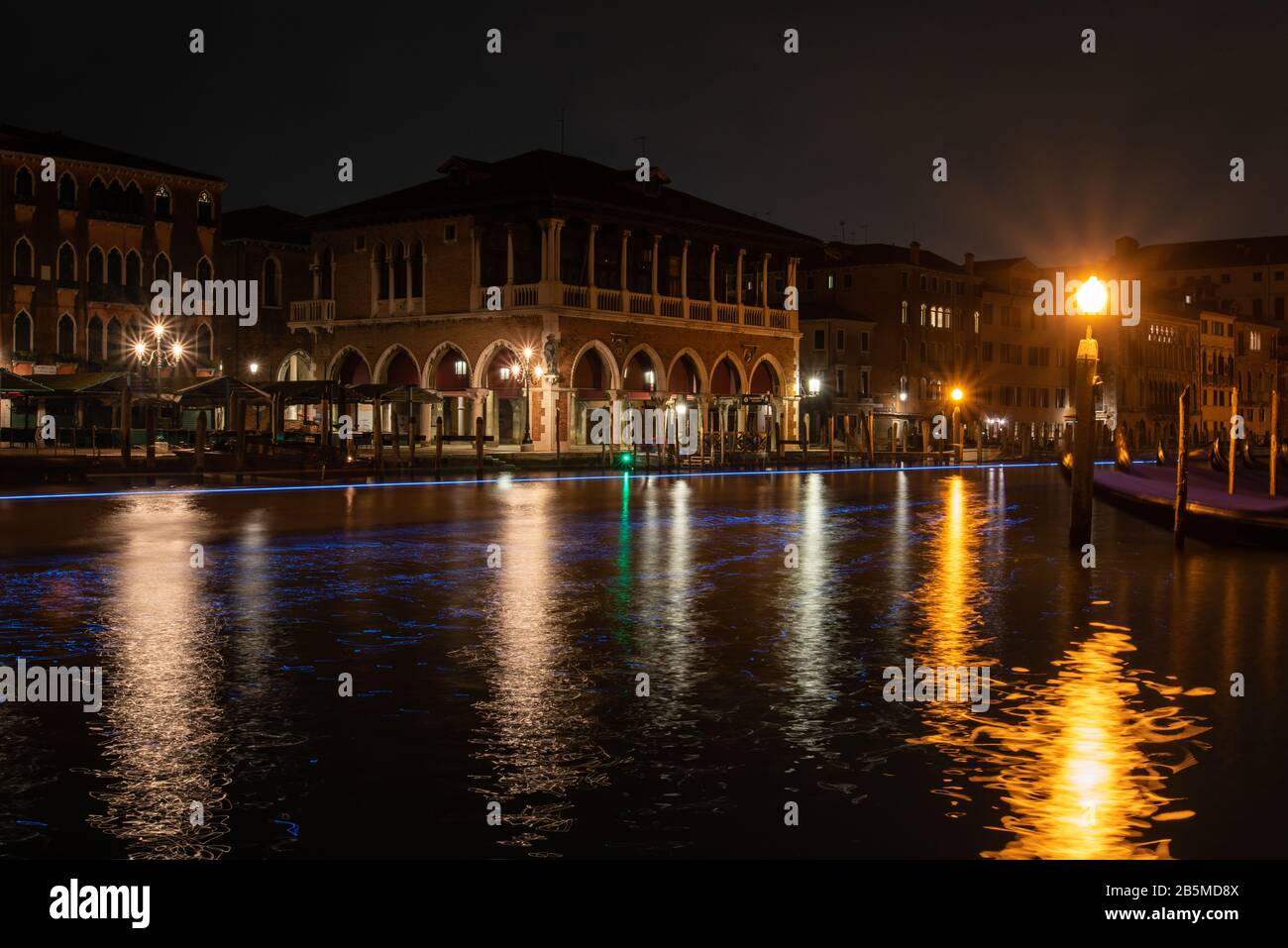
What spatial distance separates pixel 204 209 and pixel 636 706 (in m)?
64.5

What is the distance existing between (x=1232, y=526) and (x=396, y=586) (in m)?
10.5

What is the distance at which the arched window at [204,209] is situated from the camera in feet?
225

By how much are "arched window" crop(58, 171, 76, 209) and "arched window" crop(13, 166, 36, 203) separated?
1214mm

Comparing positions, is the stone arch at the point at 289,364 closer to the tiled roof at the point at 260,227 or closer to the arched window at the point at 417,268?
the tiled roof at the point at 260,227

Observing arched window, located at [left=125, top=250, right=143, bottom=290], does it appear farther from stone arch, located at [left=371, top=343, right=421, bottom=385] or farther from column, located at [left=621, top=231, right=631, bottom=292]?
column, located at [left=621, top=231, right=631, bottom=292]

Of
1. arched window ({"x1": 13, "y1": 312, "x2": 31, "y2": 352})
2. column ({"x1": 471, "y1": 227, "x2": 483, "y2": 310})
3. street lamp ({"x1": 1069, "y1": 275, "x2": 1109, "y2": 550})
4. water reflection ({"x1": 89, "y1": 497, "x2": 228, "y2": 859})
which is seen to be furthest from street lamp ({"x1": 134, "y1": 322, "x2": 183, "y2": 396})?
water reflection ({"x1": 89, "y1": 497, "x2": 228, "y2": 859})

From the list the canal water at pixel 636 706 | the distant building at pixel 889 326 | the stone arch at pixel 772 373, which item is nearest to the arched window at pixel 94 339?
the stone arch at pixel 772 373

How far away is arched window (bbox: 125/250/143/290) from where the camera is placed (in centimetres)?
6556

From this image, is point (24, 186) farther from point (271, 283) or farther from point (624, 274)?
point (624, 274)

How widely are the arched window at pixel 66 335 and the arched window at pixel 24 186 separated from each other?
185 inches

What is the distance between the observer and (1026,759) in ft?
22.6

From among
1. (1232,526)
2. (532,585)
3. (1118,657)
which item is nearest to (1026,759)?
(1118,657)

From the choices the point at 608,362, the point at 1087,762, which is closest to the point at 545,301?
the point at 608,362
